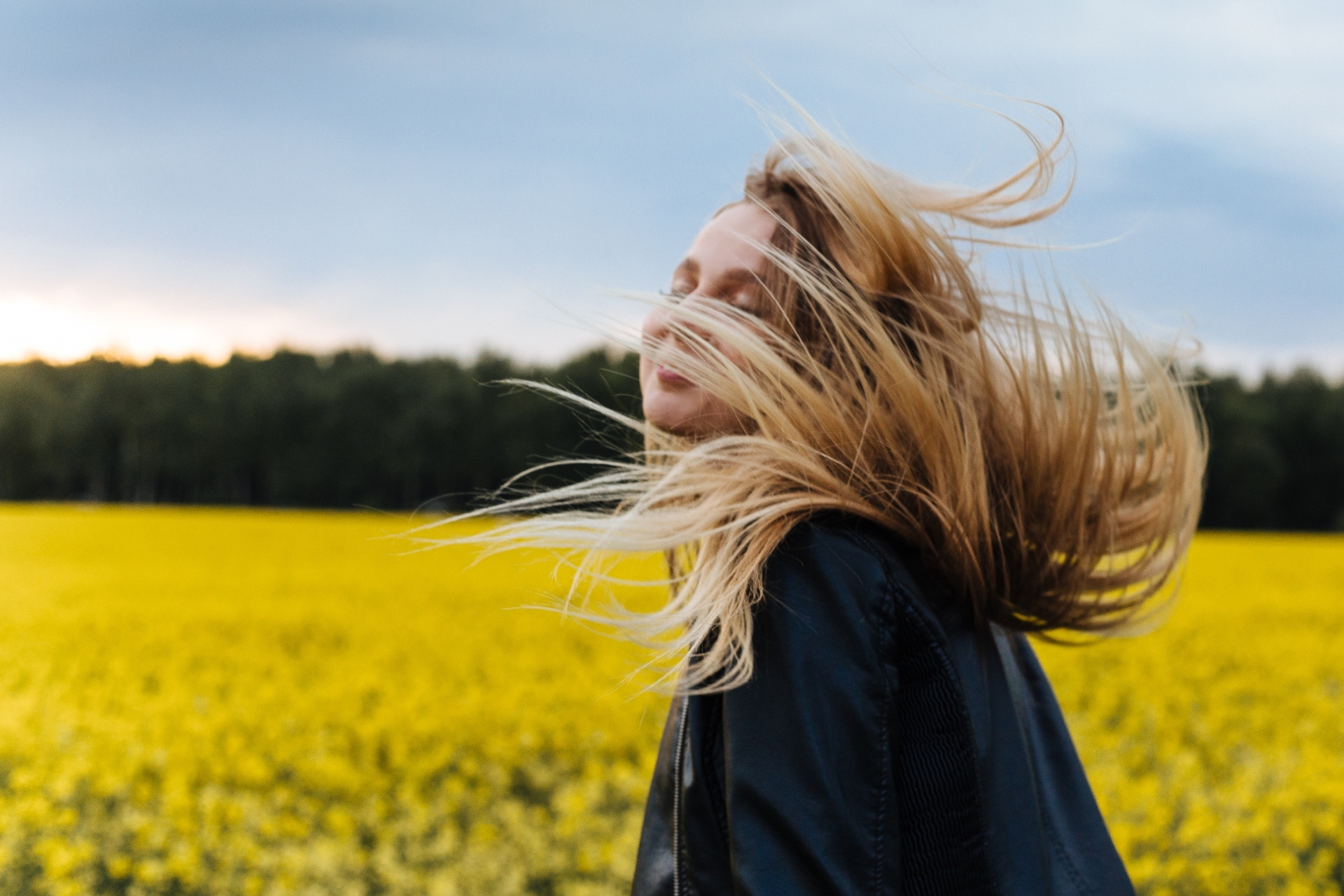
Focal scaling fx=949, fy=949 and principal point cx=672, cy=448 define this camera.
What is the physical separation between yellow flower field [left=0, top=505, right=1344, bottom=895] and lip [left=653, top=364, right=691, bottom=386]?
9.4 inches

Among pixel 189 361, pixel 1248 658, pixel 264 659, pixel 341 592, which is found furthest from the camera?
pixel 189 361

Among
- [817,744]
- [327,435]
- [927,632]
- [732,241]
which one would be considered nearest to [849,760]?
[817,744]

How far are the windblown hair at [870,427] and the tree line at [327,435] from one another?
33.0 m

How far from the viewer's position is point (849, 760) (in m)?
0.84

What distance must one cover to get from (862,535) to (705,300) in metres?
0.32

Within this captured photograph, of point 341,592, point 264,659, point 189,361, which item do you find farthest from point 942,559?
point 189,361

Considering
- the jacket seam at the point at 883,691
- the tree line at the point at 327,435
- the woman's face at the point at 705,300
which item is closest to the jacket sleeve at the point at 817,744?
the jacket seam at the point at 883,691

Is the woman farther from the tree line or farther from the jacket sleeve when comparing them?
the tree line

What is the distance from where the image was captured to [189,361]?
1580 inches

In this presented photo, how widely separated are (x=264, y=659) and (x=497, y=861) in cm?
345

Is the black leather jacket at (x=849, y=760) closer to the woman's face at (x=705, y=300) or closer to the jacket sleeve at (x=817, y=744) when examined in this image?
the jacket sleeve at (x=817, y=744)

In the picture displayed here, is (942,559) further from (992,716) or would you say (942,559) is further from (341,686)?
(341,686)

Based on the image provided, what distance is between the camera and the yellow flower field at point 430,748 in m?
3.26

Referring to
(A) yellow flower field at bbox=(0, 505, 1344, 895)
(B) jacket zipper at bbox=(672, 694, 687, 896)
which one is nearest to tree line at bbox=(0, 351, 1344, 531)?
(A) yellow flower field at bbox=(0, 505, 1344, 895)
